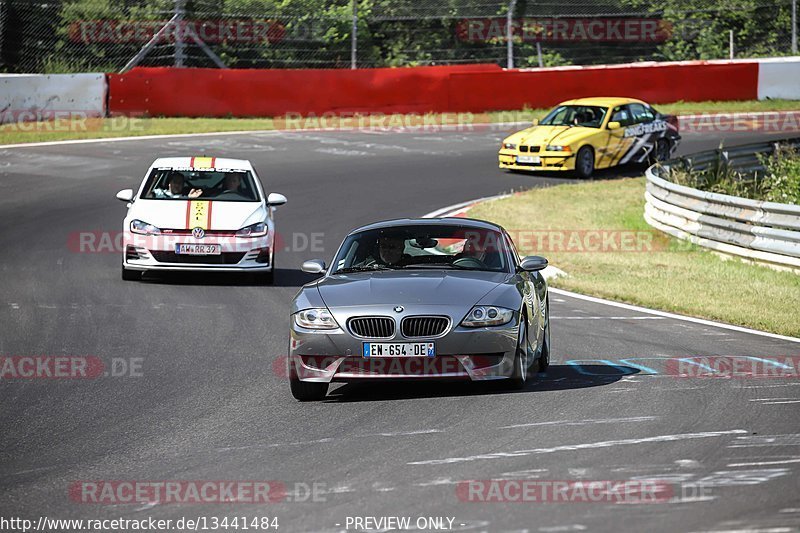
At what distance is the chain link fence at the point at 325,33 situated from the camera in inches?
1335

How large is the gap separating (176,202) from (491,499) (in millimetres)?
10526

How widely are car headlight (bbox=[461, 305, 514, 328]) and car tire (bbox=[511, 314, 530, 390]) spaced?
0.16m

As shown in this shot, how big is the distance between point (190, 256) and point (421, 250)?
5.94 meters

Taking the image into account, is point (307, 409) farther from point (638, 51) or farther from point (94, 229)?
point (638, 51)

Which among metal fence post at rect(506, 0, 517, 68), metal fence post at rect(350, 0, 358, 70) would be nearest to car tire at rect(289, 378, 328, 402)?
metal fence post at rect(350, 0, 358, 70)

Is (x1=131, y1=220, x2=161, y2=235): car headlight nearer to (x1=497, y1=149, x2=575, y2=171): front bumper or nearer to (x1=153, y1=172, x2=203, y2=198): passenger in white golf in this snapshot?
(x1=153, y1=172, x2=203, y2=198): passenger in white golf

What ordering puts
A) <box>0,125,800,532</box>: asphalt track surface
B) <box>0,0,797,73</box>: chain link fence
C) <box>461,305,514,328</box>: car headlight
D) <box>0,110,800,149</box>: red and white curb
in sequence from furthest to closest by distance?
<box>0,0,797,73</box>: chain link fence < <box>0,110,800,149</box>: red and white curb < <box>461,305,514,328</box>: car headlight < <box>0,125,800,532</box>: asphalt track surface

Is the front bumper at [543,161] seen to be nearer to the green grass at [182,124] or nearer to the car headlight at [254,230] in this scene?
the green grass at [182,124]

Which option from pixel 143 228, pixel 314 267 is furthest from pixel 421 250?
pixel 143 228

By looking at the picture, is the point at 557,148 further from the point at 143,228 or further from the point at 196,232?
the point at 143,228

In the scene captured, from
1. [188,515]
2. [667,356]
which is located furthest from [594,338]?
[188,515]

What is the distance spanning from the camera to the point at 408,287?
30.2ft

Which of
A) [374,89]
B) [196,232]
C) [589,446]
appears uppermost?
[374,89]

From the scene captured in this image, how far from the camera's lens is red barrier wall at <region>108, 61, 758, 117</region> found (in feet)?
111
